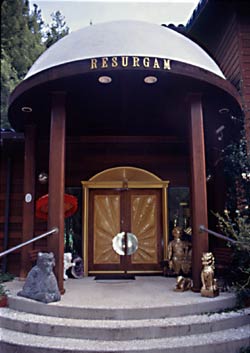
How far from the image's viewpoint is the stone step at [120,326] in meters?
3.44

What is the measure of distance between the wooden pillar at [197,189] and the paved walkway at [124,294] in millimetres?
430

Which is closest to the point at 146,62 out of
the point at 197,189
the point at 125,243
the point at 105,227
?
the point at 197,189

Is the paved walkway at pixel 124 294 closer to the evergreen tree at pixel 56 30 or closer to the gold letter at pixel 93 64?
the gold letter at pixel 93 64

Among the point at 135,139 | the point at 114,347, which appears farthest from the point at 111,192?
the point at 114,347

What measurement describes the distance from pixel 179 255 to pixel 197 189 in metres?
1.81

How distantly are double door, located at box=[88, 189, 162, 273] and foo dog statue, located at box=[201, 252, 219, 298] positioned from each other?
236 cm

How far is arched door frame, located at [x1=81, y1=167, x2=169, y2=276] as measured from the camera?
22.0 ft

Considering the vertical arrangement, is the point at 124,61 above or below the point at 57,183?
above

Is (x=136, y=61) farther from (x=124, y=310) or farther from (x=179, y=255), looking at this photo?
(x=179, y=255)

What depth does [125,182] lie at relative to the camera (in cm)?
675

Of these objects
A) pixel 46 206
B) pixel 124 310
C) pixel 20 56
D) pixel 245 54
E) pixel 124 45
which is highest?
pixel 20 56

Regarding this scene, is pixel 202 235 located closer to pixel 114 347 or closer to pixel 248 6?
pixel 114 347

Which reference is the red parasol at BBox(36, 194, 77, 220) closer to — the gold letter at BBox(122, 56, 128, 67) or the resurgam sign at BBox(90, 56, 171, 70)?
the resurgam sign at BBox(90, 56, 171, 70)

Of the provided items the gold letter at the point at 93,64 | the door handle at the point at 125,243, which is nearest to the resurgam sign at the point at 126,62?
the gold letter at the point at 93,64
